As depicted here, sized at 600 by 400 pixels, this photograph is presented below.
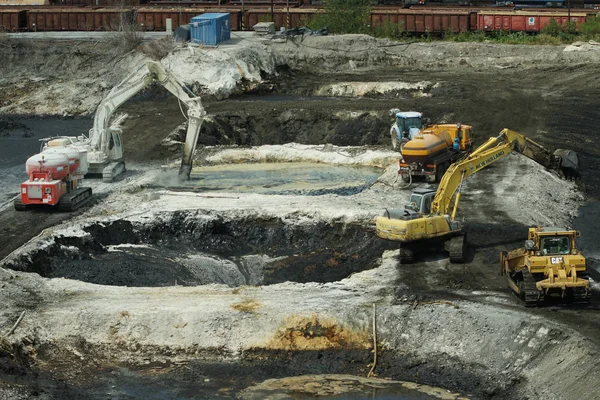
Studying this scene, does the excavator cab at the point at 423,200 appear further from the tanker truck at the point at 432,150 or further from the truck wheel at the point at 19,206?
the truck wheel at the point at 19,206

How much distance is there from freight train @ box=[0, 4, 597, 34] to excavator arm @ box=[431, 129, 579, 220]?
38371 mm

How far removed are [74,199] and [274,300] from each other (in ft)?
43.4

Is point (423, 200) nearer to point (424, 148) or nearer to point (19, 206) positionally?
point (424, 148)

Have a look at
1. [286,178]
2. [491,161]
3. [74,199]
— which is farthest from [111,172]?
[491,161]

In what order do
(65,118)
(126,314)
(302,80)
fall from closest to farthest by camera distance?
(126,314)
(65,118)
(302,80)

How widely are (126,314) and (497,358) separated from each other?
10.0m

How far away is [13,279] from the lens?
107ft

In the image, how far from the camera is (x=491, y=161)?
1464 inches

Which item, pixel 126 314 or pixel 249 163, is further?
pixel 249 163

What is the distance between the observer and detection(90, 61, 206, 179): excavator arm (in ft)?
150

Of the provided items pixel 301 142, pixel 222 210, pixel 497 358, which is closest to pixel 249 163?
pixel 301 142

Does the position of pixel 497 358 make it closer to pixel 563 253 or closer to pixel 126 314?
pixel 563 253

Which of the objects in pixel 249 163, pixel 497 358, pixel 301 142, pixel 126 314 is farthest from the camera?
pixel 301 142

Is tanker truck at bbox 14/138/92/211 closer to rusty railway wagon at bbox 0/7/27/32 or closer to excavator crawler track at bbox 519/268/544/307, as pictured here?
excavator crawler track at bbox 519/268/544/307
